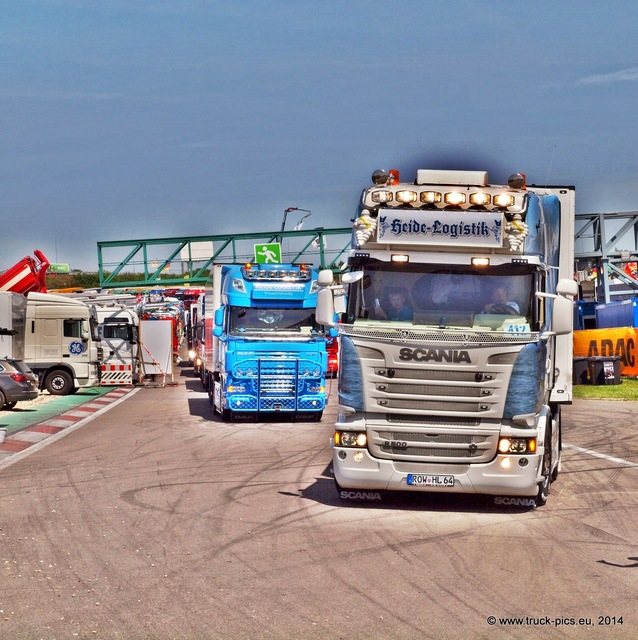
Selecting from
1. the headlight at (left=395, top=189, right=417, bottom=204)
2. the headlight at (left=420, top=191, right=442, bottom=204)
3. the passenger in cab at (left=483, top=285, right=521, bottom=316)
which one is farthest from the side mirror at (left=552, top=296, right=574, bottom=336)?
the headlight at (left=395, top=189, right=417, bottom=204)

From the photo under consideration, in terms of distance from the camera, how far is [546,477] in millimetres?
13625

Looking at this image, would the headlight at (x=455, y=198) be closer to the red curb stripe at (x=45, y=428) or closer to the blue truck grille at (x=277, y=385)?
the blue truck grille at (x=277, y=385)

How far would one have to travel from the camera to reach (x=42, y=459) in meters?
18.6

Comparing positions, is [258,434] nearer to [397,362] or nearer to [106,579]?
[397,362]

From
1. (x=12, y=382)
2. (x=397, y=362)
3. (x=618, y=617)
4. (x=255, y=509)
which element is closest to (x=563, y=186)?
(x=397, y=362)

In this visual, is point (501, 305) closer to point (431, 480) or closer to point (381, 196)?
point (381, 196)

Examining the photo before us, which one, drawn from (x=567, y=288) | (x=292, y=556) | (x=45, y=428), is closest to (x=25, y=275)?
(x=45, y=428)

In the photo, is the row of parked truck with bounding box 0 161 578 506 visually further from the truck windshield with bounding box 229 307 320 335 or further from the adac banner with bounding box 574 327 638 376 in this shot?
the adac banner with bounding box 574 327 638 376

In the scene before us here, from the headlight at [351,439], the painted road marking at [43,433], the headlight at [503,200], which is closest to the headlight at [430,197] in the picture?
the headlight at [503,200]

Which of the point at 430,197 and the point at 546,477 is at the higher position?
the point at 430,197

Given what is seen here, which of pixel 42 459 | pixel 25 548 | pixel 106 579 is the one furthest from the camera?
pixel 42 459

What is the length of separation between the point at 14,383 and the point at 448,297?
18902 millimetres

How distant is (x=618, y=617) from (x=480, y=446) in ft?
14.8

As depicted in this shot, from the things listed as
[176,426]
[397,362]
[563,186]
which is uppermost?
[563,186]
